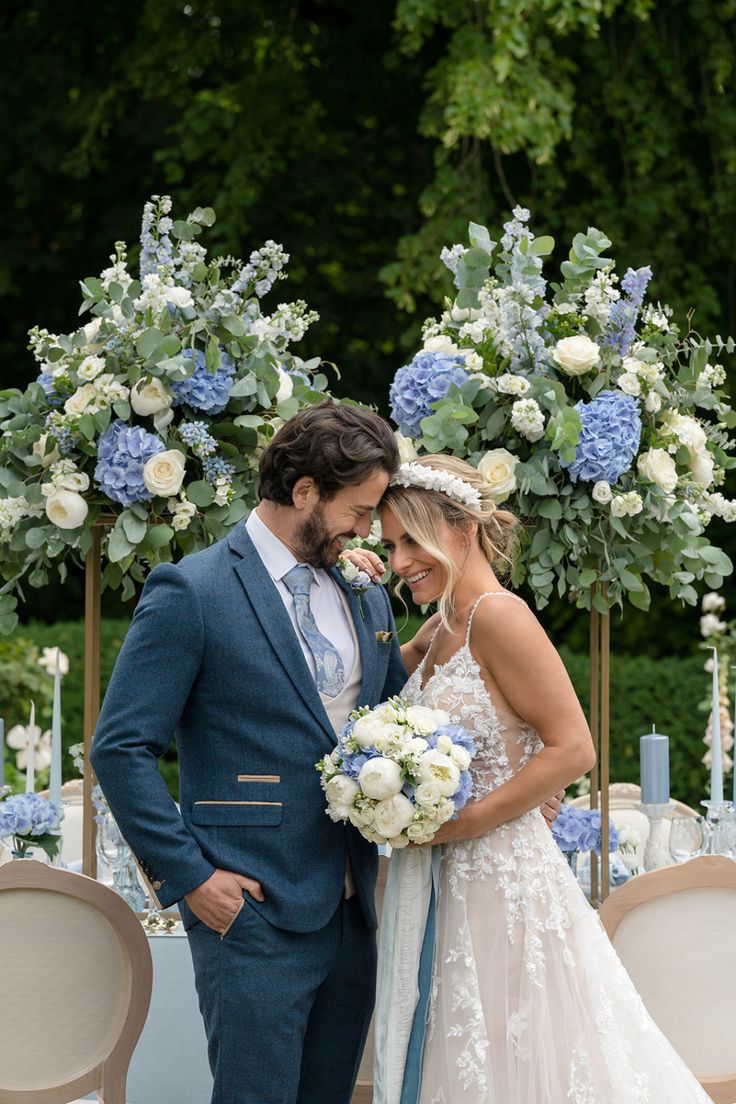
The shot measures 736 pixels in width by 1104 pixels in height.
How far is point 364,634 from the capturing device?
3107 mm

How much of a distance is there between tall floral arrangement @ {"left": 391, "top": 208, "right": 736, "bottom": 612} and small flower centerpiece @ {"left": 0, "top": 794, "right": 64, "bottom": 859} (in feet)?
4.52

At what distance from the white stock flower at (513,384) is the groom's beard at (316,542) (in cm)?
70

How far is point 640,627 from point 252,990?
23.5ft

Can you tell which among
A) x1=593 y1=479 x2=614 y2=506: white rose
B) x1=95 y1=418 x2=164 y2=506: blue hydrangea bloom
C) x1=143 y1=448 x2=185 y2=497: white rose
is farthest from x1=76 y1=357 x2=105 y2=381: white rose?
x1=593 y1=479 x2=614 y2=506: white rose

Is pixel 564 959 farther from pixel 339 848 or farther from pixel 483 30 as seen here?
pixel 483 30

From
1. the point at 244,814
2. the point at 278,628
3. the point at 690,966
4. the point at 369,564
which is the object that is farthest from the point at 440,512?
the point at 690,966

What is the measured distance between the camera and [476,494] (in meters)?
3.13

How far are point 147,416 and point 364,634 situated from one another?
2.97ft

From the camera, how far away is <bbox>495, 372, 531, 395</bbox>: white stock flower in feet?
11.5

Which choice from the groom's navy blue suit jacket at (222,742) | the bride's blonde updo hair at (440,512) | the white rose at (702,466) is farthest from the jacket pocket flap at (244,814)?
the white rose at (702,466)

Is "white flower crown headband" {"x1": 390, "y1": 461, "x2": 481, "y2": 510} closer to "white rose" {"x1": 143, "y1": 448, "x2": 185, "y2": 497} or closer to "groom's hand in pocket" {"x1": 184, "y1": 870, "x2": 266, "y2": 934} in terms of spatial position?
"white rose" {"x1": 143, "y1": 448, "x2": 185, "y2": 497}

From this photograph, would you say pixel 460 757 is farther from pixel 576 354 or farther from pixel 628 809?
pixel 628 809

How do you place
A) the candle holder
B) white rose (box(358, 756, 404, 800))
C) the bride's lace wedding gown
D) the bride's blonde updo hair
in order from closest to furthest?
white rose (box(358, 756, 404, 800))
the bride's lace wedding gown
the bride's blonde updo hair
the candle holder

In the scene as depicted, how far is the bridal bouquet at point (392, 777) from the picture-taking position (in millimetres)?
2797
